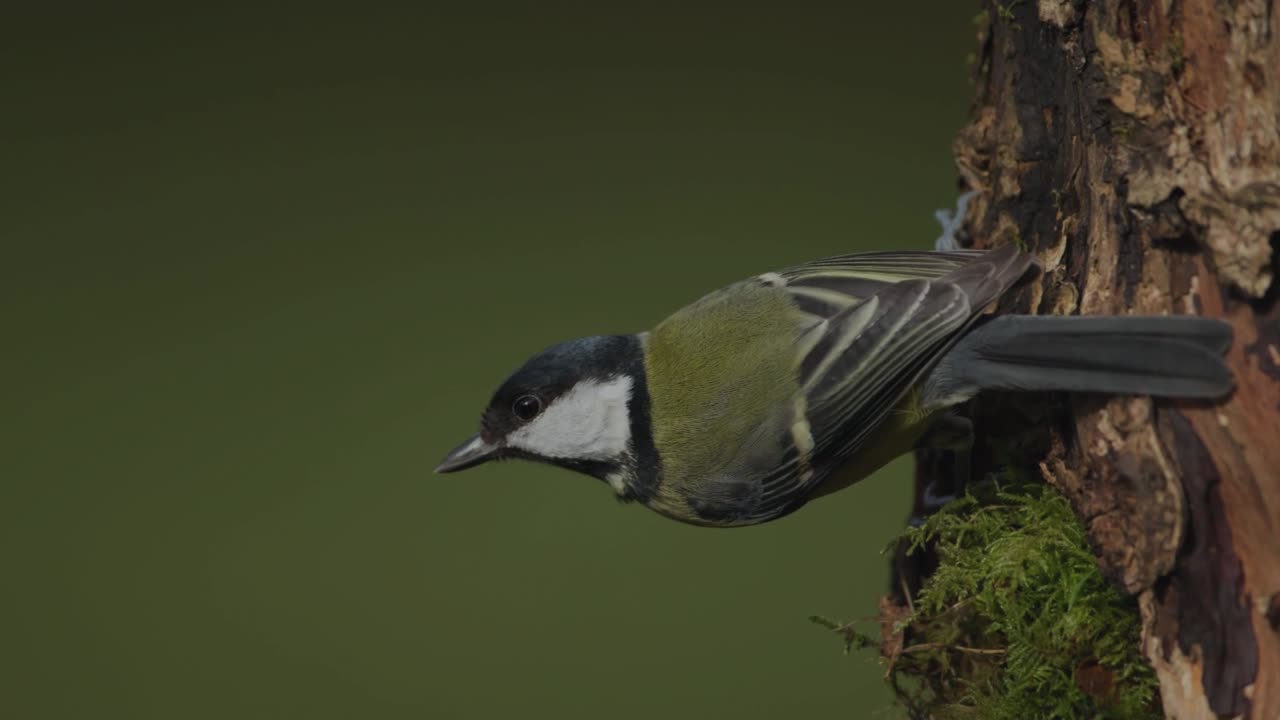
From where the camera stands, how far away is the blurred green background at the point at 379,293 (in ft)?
6.49

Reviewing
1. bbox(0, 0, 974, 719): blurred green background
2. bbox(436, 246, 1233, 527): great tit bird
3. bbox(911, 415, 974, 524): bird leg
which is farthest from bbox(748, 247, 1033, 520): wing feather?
bbox(0, 0, 974, 719): blurred green background

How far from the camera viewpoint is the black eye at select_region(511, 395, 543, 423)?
3.85 ft

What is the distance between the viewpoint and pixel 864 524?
2027mm

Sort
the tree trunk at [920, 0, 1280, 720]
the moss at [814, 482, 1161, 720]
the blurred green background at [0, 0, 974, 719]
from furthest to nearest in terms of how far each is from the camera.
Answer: the blurred green background at [0, 0, 974, 719]
the moss at [814, 482, 1161, 720]
the tree trunk at [920, 0, 1280, 720]

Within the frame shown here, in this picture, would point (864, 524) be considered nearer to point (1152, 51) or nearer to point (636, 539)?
point (636, 539)

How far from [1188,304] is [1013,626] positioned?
12.4 inches

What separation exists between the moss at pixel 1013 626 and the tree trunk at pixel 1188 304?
0.26 feet

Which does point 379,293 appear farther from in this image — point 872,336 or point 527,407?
point 872,336

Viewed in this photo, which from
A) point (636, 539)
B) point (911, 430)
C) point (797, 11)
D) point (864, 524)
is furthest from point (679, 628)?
point (797, 11)

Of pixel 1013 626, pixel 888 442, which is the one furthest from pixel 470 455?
pixel 1013 626

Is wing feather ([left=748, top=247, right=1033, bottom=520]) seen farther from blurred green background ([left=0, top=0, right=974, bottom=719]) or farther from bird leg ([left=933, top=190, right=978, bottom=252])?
blurred green background ([left=0, top=0, right=974, bottom=719])

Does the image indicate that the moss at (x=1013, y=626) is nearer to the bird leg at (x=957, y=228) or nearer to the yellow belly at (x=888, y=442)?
the yellow belly at (x=888, y=442)

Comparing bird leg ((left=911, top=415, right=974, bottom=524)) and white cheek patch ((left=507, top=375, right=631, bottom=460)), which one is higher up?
white cheek patch ((left=507, top=375, right=631, bottom=460))

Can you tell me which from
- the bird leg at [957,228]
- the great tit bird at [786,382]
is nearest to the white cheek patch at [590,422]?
the great tit bird at [786,382]
